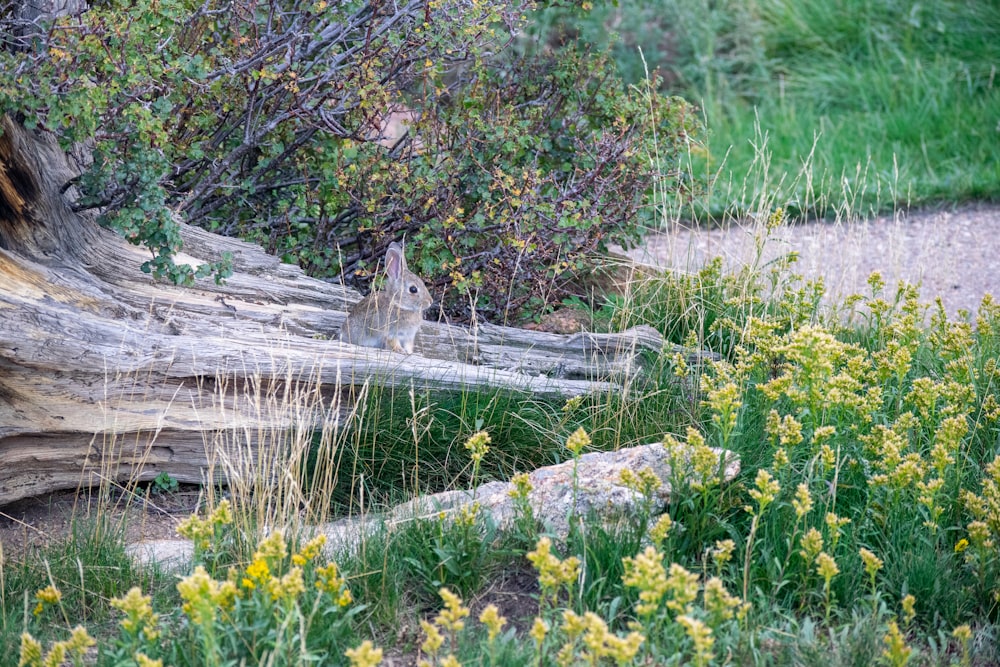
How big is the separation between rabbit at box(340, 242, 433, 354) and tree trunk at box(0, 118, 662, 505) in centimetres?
23

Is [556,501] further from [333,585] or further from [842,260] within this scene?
[842,260]

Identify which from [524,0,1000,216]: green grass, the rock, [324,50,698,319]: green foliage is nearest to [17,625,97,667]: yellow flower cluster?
the rock

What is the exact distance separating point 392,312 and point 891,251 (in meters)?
3.36

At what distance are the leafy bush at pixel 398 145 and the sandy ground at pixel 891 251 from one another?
0.76 m

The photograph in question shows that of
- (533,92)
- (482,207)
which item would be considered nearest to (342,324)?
(482,207)

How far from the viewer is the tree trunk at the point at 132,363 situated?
181 inches

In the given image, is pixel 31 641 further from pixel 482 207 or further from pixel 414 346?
pixel 482 207

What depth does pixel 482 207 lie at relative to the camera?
6.23 m

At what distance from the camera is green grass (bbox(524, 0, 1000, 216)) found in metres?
9.43

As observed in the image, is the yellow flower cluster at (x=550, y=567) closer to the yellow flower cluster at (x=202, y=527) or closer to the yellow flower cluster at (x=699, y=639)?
the yellow flower cluster at (x=699, y=639)

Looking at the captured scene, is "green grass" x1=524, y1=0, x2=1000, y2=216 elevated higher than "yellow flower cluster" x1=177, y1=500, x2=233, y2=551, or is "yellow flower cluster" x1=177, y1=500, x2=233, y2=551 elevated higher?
"green grass" x1=524, y1=0, x2=1000, y2=216

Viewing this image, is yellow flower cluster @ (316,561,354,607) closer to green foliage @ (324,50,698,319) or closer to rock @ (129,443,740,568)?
rock @ (129,443,740,568)

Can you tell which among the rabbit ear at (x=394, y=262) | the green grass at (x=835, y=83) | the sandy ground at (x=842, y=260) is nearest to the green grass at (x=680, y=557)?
the sandy ground at (x=842, y=260)

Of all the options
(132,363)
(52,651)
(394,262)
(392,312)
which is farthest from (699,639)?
(394,262)
